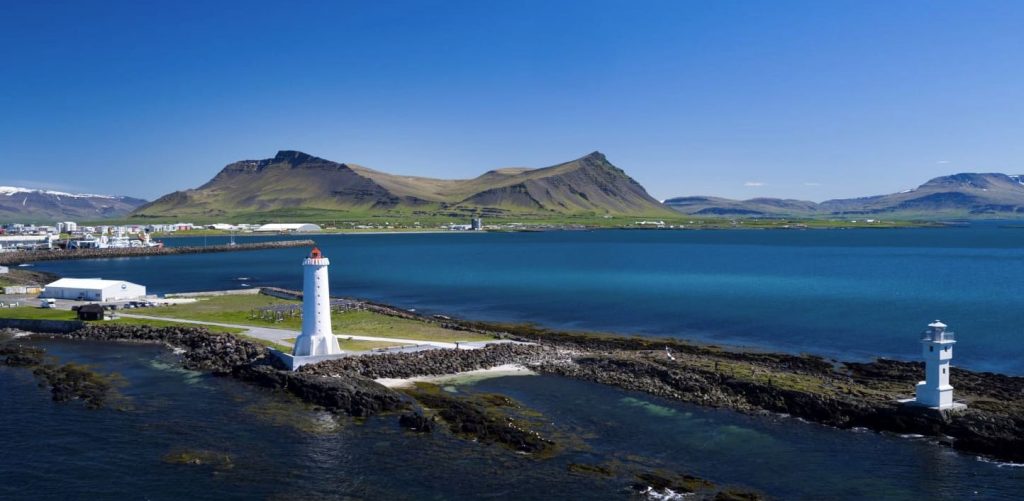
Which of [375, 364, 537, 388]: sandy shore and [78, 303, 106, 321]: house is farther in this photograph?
[78, 303, 106, 321]: house

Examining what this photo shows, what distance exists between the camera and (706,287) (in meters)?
82.4

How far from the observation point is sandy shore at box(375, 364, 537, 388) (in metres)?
36.1

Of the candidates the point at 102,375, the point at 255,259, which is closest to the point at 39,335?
the point at 102,375

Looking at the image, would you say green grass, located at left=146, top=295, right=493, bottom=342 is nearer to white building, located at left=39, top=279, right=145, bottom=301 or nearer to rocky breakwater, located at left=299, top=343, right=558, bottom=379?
rocky breakwater, located at left=299, top=343, right=558, bottom=379

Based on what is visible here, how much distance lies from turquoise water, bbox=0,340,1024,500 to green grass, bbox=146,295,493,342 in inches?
545

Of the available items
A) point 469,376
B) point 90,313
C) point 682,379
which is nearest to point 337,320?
point 90,313

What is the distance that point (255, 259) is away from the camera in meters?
133

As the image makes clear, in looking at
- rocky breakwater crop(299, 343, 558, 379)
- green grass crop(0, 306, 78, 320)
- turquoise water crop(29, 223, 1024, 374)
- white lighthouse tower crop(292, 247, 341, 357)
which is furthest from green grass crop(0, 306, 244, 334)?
turquoise water crop(29, 223, 1024, 374)

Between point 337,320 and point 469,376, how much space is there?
18.4 meters

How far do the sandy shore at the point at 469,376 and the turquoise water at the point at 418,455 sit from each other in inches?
196

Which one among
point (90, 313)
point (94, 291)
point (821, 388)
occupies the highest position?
point (94, 291)

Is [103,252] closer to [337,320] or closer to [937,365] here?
[337,320]

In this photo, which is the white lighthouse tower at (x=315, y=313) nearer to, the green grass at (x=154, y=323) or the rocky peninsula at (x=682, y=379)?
the rocky peninsula at (x=682, y=379)

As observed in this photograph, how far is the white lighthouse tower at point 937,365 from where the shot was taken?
28969mm
